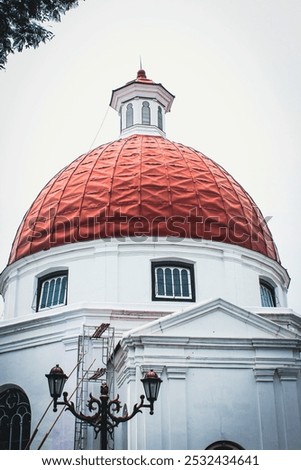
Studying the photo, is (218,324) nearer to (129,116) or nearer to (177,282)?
(177,282)

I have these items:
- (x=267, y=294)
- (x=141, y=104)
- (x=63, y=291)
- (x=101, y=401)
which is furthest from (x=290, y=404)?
(x=141, y=104)

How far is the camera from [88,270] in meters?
18.9

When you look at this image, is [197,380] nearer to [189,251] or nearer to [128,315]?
[128,315]

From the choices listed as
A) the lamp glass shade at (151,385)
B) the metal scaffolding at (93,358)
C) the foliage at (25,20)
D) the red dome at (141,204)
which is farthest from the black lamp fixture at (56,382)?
the red dome at (141,204)

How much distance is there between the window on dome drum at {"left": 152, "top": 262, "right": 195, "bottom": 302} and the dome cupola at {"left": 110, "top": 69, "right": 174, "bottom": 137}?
31.6 ft

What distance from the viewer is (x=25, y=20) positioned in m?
10.1

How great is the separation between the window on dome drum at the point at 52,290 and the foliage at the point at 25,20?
972 centimetres

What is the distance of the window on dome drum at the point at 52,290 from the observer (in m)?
19.1

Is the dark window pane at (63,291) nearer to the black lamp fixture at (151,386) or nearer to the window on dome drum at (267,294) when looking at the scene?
the window on dome drum at (267,294)

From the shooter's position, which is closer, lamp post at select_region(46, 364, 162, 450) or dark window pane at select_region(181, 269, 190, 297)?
lamp post at select_region(46, 364, 162, 450)

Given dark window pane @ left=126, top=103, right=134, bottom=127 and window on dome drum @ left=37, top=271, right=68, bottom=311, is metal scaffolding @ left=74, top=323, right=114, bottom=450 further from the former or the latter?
dark window pane @ left=126, top=103, right=134, bottom=127

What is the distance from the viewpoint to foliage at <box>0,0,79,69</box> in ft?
32.5

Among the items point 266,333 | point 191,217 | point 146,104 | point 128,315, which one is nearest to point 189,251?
point 191,217

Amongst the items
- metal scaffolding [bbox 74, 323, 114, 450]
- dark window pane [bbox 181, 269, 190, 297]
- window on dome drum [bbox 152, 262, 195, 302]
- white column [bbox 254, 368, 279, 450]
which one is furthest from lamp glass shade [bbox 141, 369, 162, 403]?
dark window pane [bbox 181, 269, 190, 297]
